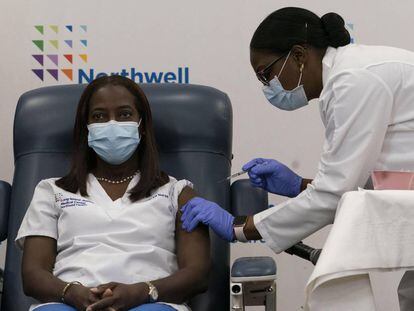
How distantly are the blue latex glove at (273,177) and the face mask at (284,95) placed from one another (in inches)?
8.8

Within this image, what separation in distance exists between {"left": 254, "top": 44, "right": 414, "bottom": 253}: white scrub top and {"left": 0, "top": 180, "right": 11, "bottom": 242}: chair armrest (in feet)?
2.95

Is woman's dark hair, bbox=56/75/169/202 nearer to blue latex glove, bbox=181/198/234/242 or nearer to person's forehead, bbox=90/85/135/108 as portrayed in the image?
person's forehead, bbox=90/85/135/108

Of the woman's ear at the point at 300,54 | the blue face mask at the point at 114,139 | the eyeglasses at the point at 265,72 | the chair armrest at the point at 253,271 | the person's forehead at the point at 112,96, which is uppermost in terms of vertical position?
the woman's ear at the point at 300,54

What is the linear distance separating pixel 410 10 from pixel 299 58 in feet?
4.21

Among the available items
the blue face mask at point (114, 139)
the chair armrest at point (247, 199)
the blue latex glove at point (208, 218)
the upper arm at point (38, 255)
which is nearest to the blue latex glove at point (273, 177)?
the chair armrest at point (247, 199)

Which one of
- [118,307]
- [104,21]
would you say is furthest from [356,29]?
[118,307]

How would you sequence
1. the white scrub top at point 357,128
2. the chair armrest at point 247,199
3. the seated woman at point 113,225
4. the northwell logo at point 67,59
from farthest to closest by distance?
the northwell logo at point 67,59 → the chair armrest at point 247,199 → the seated woman at point 113,225 → the white scrub top at point 357,128

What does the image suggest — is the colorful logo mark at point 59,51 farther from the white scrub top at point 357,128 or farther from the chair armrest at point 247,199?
the white scrub top at point 357,128

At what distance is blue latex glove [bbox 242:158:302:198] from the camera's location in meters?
2.47

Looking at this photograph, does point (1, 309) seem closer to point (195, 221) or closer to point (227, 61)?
point (195, 221)

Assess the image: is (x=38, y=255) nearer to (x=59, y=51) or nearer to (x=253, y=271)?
(x=253, y=271)

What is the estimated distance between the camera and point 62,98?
2658 millimetres

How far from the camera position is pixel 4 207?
2543 millimetres

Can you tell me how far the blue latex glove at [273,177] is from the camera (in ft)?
8.09
